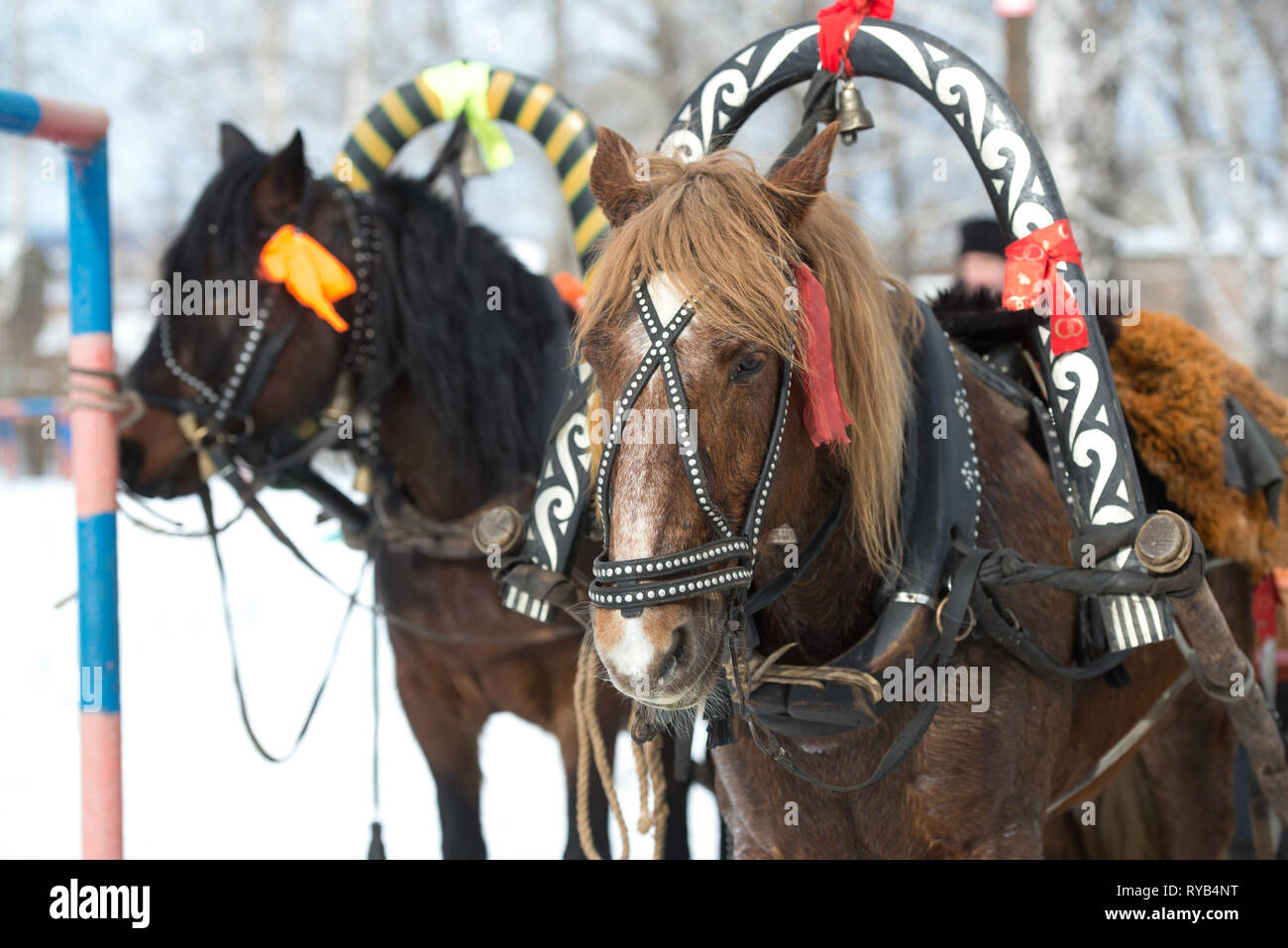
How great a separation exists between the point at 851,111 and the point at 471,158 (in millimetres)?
1573

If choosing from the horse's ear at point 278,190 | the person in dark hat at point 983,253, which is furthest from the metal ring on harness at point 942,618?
the person in dark hat at point 983,253

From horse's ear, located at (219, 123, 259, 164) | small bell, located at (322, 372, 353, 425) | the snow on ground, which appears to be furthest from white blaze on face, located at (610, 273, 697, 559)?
horse's ear, located at (219, 123, 259, 164)

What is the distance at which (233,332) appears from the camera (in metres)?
2.83

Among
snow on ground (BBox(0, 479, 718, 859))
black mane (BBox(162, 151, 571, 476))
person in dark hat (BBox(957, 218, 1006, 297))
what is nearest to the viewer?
black mane (BBox(162, 151, 571, 476))

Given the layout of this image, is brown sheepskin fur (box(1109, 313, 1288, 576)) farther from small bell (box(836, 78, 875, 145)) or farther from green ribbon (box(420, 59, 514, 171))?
green ribbon (box(420, 59, 514, 171))

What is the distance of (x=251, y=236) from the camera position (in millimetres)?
2891

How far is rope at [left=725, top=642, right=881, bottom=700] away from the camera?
5.61 feet

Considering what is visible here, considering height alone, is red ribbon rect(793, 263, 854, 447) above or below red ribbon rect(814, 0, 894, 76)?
below

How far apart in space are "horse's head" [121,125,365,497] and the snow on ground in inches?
58.7

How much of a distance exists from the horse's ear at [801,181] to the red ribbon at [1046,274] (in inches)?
18.2

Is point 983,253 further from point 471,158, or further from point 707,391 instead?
point 707,391

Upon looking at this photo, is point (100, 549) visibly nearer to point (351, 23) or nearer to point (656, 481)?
point (656, 481)
